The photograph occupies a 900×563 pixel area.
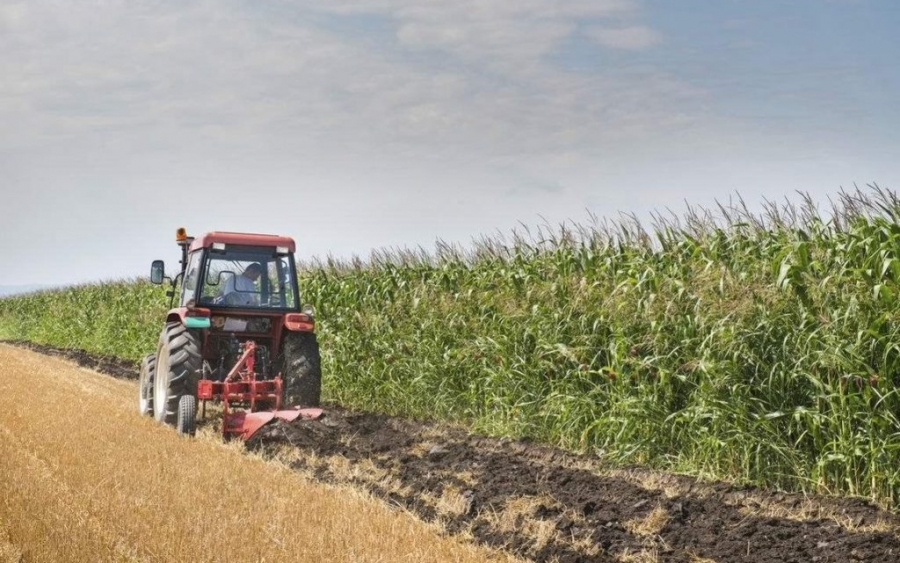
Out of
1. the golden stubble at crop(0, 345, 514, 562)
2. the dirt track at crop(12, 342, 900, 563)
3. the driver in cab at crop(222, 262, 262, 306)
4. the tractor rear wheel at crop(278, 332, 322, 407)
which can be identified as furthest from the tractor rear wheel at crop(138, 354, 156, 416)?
the dirt track at crop(12, 342, 900, 563)

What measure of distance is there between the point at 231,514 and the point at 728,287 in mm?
4344

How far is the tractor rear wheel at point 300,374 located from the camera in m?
10.7

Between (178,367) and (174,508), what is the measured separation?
358 cm

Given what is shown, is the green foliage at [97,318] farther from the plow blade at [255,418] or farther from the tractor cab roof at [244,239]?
the plow blade at [255,418]

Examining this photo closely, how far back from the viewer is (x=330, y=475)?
8578mm

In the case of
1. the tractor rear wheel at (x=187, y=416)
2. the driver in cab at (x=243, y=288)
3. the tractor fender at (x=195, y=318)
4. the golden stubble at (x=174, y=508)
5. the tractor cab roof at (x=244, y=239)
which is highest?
the tractor cab roof at (x=244, y=239)

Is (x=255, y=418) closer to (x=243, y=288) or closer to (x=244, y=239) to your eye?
(x=243, y=288)

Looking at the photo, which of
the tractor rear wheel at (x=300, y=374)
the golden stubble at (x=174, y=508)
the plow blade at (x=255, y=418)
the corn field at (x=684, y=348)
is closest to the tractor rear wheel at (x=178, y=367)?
the golden stubble at (x=174, y=508)

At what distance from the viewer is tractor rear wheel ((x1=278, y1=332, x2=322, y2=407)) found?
10.7 meters

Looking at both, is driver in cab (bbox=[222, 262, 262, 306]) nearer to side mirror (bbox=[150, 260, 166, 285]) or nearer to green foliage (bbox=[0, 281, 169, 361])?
side mirror (bbox=[150, 260, 166, 285])

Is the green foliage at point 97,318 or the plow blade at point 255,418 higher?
the green foliage at point 97,318

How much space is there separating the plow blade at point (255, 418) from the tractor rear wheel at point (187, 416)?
0.35m

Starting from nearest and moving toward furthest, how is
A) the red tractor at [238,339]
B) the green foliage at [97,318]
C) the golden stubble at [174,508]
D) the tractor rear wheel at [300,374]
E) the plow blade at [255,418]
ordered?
the golden stubble at [174,508] → the plow blade at [255,418] → the red tractor at [238,339] → the tractor rear wheel at [300,374] → the green foliage at [97,318]

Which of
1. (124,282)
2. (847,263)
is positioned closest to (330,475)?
(847,263)
